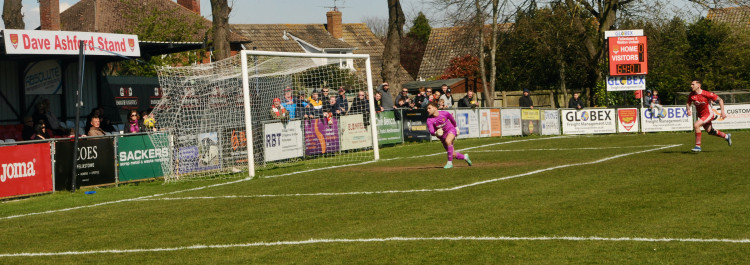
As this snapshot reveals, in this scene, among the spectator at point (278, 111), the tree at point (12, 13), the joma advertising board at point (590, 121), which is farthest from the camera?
the joma advertising board at point (590, 121)

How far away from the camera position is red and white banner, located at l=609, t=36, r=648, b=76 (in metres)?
38.5

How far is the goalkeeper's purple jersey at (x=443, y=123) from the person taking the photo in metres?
19.7

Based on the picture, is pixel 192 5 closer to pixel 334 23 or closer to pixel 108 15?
pixel 108 15

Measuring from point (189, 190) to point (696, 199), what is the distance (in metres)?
10.0

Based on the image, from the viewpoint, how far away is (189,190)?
18.1 meters

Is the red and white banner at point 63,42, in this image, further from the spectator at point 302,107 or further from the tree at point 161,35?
the tree at point 161,35

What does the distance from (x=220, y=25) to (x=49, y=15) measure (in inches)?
1439

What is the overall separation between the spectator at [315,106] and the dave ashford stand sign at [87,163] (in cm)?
677

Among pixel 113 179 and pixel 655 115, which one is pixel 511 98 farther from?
pixel 113 179

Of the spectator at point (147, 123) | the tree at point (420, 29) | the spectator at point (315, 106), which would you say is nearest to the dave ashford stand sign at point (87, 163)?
the spectator at point (147, 123)

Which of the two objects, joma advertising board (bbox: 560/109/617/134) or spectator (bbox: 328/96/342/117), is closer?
spectator (bbox: 328/96/342/117)

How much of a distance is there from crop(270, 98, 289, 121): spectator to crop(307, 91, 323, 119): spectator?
2.96ft

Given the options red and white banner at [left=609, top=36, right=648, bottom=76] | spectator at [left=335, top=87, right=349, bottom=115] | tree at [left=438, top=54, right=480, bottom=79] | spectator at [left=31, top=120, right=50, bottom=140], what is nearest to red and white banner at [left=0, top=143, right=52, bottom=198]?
spectator at [left=31, top=120, right=50, bottom=140]

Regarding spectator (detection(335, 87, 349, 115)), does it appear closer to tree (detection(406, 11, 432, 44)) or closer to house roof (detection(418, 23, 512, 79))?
house roof (detection(418, 23, 512, 79))
